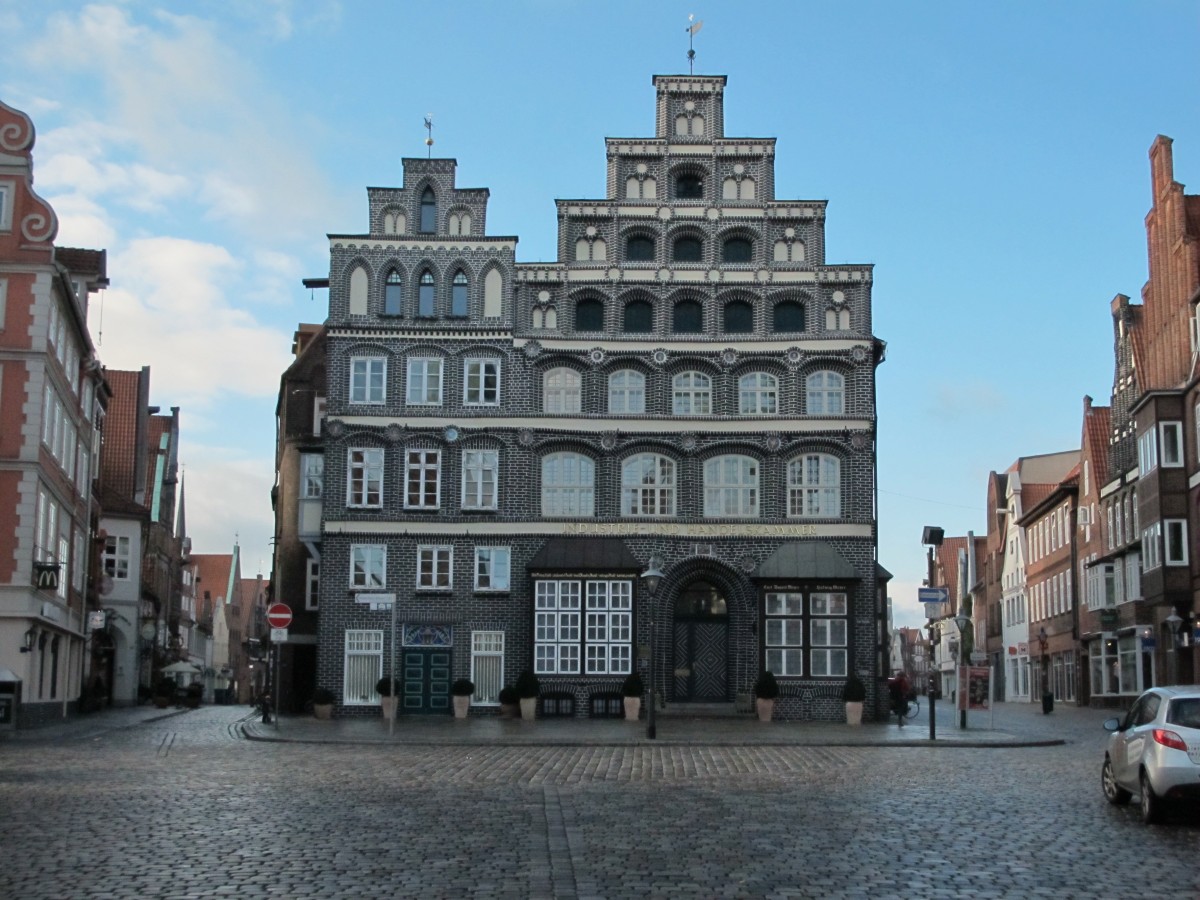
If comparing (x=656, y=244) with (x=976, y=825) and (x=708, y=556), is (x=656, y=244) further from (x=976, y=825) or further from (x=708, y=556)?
(x=976, y=825)

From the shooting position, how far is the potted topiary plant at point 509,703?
44.7 metres

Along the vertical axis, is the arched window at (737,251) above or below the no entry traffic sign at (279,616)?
above

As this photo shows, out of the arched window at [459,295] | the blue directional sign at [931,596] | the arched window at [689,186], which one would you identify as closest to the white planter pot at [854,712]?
the blue directional sign at [931,596]

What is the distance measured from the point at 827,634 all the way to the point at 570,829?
30.3 metres

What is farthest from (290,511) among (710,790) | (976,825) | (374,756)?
(976,825)

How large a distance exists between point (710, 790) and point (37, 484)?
81.7ft

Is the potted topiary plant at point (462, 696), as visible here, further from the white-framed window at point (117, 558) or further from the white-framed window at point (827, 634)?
the white-framed window at point (117, 558)

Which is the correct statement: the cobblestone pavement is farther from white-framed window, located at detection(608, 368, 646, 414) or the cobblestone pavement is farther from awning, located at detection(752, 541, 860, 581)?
white-framed window, located at detection(608, 368, 646, 414)

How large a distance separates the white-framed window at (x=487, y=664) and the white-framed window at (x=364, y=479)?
16.1 feet

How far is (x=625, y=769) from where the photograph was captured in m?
24.0

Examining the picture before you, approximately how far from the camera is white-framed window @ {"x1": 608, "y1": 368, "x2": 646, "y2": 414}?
4656 cm

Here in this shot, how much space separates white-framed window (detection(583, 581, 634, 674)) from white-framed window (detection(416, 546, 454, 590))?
13.6ft

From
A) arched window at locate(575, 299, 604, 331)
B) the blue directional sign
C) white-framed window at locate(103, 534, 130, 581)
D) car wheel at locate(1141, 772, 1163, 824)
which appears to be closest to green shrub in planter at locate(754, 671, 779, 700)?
the blue directional sign

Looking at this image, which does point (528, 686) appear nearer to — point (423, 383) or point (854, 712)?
point (854, 712)
